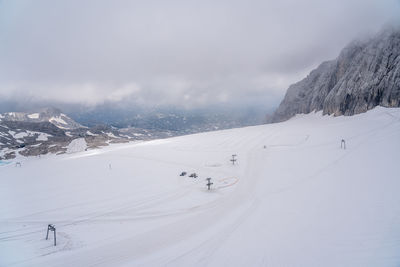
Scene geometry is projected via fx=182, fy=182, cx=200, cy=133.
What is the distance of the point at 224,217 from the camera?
9867 millimetres

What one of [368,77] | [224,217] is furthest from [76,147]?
[368,77]

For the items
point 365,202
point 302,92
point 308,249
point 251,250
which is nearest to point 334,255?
point 308,249

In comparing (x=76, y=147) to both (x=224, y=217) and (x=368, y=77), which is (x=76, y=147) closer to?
(x=224, y=217)

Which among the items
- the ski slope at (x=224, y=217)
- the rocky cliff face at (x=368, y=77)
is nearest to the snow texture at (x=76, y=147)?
the ski slope at (x=224, y=217)

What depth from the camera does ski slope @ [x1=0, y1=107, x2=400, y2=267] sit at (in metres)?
6.85

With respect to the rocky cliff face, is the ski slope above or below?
below

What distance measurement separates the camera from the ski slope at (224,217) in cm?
685

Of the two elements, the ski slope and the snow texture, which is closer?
the ski slope

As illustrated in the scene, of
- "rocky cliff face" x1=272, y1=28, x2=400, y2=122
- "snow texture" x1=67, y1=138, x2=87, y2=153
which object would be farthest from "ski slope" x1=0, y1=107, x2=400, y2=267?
"snow texture" x1=67, y1=138, x2=87, y2=153

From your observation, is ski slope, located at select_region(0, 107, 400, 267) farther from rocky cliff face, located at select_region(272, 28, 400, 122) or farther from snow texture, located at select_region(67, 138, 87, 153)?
snow texture, located at select_region(67, 138, 87, 153)

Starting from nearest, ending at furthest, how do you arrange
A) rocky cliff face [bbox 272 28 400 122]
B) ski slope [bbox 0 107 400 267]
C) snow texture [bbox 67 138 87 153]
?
ski slope [bbox 0 107 400 267]
rocky cliff face [bbox 272 28 400 122]
snow texture [bbox 67 138 87 153]

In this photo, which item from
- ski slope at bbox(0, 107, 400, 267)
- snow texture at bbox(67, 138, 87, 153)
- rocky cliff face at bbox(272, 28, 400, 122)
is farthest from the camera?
snow texture at bbox(67, 138, 87, 153)

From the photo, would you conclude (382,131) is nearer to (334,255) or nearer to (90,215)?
(334,255)

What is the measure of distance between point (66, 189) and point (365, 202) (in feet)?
75.0
